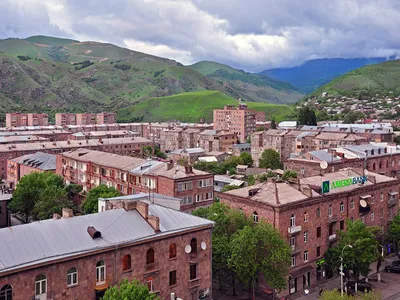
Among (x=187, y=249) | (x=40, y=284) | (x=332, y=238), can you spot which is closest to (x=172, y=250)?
(x=187, y=249)

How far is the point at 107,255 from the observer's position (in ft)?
106

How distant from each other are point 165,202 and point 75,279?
22.3 metres

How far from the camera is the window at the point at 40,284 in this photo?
29.2 metres

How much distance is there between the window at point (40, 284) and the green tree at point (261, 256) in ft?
59.7

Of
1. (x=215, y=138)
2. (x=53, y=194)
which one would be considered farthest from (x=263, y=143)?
(x=53, y=194)

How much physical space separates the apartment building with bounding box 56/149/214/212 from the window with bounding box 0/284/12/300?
3813 centimetres

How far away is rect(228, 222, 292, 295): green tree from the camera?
4184 cm

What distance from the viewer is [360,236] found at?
48562 mm

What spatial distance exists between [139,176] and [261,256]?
114ft

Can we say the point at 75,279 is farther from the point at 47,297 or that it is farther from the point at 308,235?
the point at 308,235

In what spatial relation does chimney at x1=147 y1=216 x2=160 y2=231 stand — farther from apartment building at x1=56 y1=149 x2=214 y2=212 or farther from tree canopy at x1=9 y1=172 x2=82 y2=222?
tree canopy at x1=9 y1=172 x2=82 y2=222

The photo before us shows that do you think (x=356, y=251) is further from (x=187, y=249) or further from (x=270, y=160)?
(x=270, y=160)

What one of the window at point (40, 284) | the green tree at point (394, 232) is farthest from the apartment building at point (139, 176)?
the window at point (40, 284)

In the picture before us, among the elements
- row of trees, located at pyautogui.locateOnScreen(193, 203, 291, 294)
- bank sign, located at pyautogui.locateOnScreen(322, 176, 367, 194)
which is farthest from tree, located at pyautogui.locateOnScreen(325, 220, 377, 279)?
row of trees, located at pyautogui.locateOnScreen(193, 203, 291, 294)
